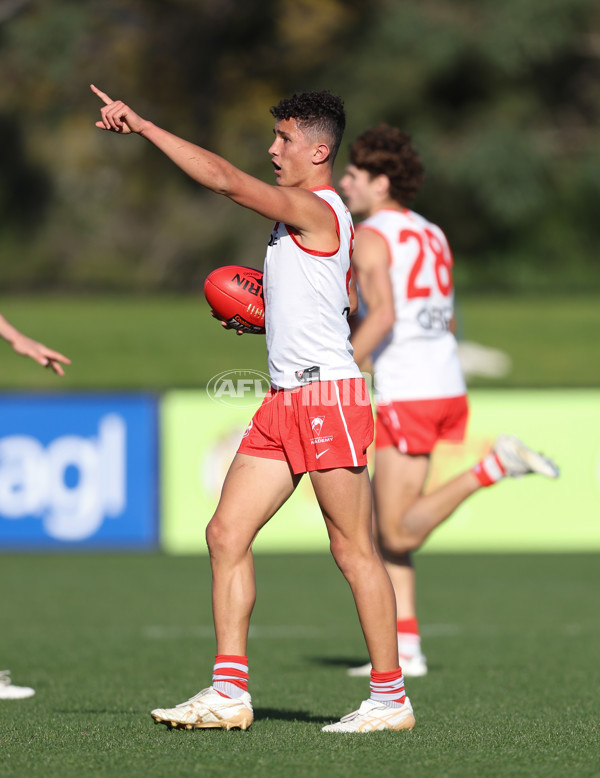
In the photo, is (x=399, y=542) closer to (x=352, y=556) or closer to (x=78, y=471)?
(x=352, y=556)

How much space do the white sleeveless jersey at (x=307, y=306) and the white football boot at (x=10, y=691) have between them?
179cm

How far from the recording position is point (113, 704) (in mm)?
5137

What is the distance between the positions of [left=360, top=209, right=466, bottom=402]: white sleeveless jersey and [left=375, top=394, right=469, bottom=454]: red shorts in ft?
0.13

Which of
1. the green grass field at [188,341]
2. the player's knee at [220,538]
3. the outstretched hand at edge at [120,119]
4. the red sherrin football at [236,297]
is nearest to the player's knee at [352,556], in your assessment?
the player's knee at [220,538]

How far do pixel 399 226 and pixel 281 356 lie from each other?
6.91 feet

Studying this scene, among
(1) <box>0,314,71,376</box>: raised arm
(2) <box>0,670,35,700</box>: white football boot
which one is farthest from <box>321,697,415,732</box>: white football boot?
(1) <box>0,314,71,376</box>: raised arm

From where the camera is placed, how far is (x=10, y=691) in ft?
17.4

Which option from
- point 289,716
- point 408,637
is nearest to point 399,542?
point 408,637

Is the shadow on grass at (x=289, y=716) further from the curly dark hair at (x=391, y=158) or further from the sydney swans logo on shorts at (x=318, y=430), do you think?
the curly dark hair at (x=391, y=158)

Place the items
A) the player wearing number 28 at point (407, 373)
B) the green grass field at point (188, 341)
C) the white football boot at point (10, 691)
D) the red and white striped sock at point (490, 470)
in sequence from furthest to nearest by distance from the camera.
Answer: the green grass field at point (188, 341) → the red and white striped sock at point (490, 470) → the player wearing number 28 at point (407, 373) → the white football boot at point (10, 691)

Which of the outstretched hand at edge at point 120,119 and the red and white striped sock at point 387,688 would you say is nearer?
the outstretched hand at edge at point 120,119

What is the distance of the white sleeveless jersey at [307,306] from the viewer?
4.41 meters

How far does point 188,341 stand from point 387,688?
17793mm

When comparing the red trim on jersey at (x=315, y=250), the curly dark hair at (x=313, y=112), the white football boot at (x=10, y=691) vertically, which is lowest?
the white football boot at (x=10, y=691)
